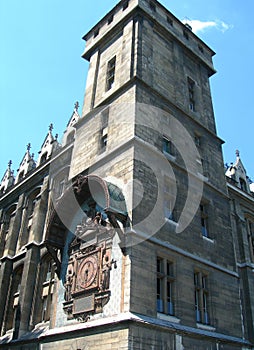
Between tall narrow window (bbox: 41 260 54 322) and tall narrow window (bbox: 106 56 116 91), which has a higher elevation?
tall narrow window (bbox: 106 56 116 91)

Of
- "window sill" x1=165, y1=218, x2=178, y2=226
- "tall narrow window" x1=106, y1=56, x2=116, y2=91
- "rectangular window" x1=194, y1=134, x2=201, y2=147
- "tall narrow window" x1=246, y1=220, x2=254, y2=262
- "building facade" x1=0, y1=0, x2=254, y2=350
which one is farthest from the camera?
"tall narrow window" x1=246, y1=220, x2=254, y2=262

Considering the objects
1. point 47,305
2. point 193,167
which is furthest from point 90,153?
point 47,305

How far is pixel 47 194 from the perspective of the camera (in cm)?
2531

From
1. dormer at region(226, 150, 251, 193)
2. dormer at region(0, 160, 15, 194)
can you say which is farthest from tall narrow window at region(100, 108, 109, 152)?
dormer at region(0, 160, 15, 194)

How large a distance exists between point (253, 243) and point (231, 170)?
244 inches

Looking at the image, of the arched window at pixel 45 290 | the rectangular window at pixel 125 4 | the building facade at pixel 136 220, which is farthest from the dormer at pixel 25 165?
the rectangular window at pixel 125 4

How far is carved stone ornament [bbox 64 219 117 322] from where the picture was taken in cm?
1521

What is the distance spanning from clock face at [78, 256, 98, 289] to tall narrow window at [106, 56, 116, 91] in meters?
10.4

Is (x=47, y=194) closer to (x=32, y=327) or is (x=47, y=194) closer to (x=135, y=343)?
(x=32, y=327)

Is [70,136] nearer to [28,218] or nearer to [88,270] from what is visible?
[28,218]

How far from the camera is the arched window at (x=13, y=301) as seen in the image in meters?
22.9

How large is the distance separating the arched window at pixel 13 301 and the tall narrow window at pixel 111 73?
12.3 m

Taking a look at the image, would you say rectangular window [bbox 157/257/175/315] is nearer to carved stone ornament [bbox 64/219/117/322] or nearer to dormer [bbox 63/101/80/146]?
carved stone ornament [bbox 64/219/117/322]

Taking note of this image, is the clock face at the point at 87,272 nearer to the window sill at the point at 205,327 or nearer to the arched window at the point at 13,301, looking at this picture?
the window sill at the point at 205,327
